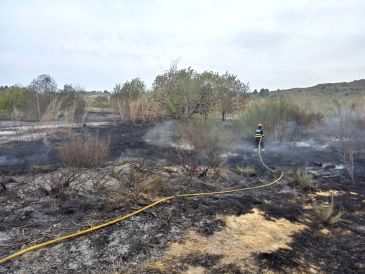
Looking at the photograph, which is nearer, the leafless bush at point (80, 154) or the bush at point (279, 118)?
the leafless bush at point (80, 154)

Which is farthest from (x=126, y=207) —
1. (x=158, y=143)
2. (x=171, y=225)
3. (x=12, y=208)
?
(x=158, y=143)

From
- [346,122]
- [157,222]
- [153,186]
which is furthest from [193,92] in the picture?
[157,222]

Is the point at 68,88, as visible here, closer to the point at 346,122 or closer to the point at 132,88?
the point at 132,88

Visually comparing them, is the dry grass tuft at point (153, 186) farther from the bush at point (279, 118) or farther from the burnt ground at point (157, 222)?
the bush at point (279, 118)

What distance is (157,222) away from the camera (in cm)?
568

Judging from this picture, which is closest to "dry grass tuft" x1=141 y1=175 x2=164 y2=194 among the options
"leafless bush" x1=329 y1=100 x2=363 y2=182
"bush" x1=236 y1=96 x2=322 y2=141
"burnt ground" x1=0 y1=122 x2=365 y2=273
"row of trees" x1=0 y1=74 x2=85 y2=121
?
"burnt ground" x1=0 y1=122 x2=365 y2=273

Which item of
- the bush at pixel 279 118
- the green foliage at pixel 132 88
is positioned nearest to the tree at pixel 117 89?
the green foliage at pixel 132 88

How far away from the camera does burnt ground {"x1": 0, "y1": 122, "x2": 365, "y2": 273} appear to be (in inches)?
172

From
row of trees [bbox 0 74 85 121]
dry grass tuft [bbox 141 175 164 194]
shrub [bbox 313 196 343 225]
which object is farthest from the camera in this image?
row of trees [bbox 0 74 85 121]

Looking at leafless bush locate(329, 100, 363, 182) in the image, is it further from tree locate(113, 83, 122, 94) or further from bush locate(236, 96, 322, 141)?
tree locate(113, 83, 122, 94)

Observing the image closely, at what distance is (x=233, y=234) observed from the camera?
5500 mm

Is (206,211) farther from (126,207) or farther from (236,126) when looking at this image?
(236,126)

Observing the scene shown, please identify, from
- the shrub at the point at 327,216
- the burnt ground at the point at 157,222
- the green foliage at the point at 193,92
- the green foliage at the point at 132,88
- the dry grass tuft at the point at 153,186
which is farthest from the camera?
the green foliage at the point at 132,88

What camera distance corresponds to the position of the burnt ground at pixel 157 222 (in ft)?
14.3
